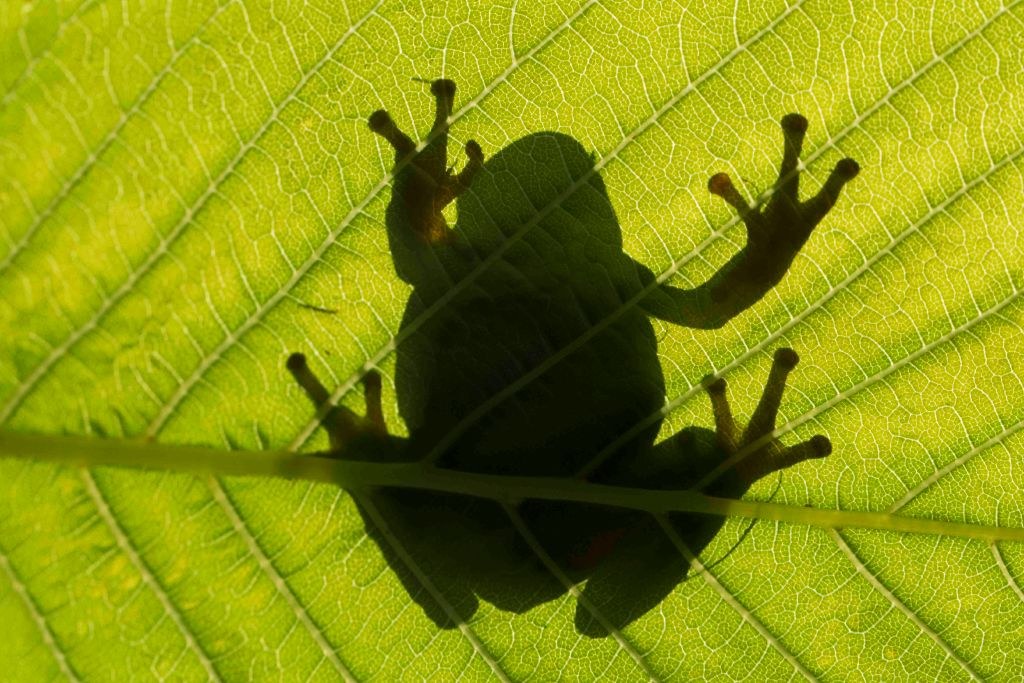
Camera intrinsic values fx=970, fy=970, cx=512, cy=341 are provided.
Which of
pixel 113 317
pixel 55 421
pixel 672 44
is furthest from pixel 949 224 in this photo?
pixel 55 421

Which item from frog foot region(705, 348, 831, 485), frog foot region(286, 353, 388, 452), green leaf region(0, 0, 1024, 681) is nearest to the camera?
green leaf region(0, 0, 1024, 681)

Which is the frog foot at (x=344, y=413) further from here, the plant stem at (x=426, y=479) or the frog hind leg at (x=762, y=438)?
the frog hind leg at (x=762, y=438)

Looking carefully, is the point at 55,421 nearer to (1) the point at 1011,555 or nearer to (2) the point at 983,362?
(2) the point at 983,362

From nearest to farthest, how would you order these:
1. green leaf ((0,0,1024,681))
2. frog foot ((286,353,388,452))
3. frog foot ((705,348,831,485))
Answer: green leaf ((0,0,1024,681)) < frog foot ((286,353,388,452)) < frog foot ((705,348,831,485))

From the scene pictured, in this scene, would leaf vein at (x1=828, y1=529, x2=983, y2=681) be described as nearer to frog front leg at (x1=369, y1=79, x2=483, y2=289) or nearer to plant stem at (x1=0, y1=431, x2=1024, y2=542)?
plant stem at (x1=0, y1=431, x2=1024, y2=542)

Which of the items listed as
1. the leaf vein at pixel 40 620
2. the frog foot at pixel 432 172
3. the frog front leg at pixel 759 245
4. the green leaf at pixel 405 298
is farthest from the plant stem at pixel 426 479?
the frog foot at pixel 432 172

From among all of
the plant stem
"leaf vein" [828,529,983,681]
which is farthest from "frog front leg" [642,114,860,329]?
"leaf vein" [828,529,983,681]

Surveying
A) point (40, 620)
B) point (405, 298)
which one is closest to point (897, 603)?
point (405, 298)
